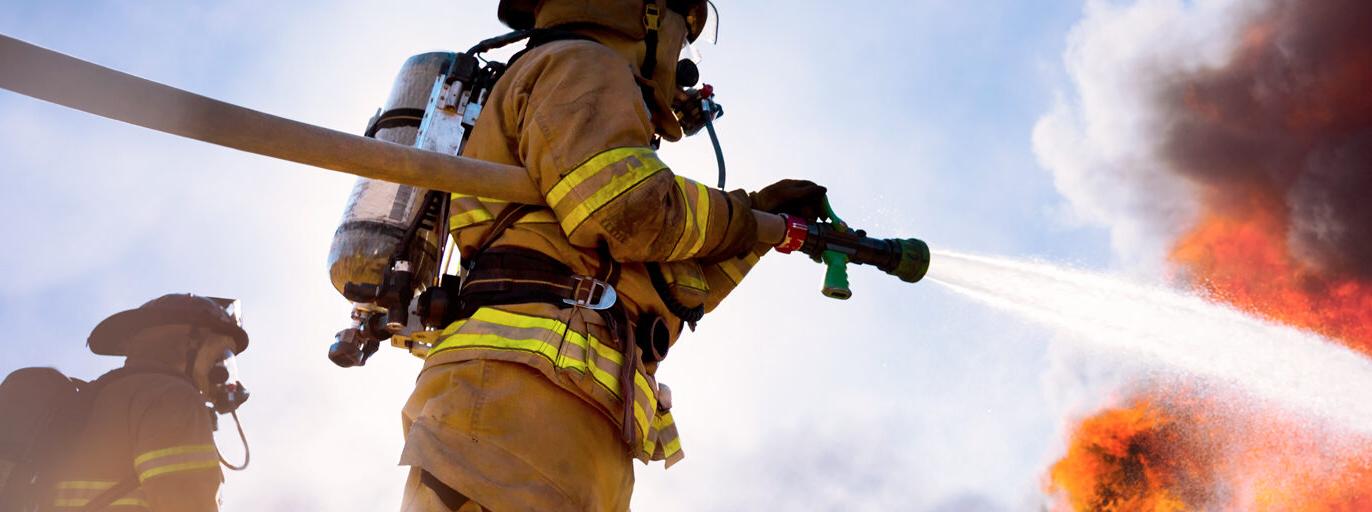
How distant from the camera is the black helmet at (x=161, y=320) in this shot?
189 inches

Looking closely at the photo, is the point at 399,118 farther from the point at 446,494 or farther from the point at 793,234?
the point at 446,494

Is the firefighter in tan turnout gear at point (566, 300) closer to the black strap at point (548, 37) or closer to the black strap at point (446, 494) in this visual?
the black strap at point (446, 494)

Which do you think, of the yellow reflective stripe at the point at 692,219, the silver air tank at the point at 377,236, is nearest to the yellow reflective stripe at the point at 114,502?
the silver air tank at the point at 377,236

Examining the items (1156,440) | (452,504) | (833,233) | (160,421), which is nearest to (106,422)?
(160,421)

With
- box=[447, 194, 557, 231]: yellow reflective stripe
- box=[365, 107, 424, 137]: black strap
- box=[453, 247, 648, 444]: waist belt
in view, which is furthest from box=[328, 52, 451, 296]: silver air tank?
box=[453, 247, 648, 444]: waist belt

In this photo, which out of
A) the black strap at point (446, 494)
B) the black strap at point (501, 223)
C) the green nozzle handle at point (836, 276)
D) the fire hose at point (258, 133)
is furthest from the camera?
the green nozzle handle at point (836, 276)

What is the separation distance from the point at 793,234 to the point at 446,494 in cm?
146

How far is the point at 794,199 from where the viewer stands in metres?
3.49

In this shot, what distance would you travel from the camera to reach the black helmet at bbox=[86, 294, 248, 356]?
15.7 ft

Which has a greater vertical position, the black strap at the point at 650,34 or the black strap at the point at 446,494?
the black strap at the point at 650,34

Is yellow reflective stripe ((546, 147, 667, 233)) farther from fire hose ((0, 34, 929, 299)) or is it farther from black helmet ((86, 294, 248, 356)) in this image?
black helmet ((86, 294, 248, 356))

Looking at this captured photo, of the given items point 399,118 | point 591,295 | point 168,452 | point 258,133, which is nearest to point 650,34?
point 591,295

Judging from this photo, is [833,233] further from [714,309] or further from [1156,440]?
[1156,440]

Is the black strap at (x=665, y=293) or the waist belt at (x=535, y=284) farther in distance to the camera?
the black strap at (x=665, y=293)
